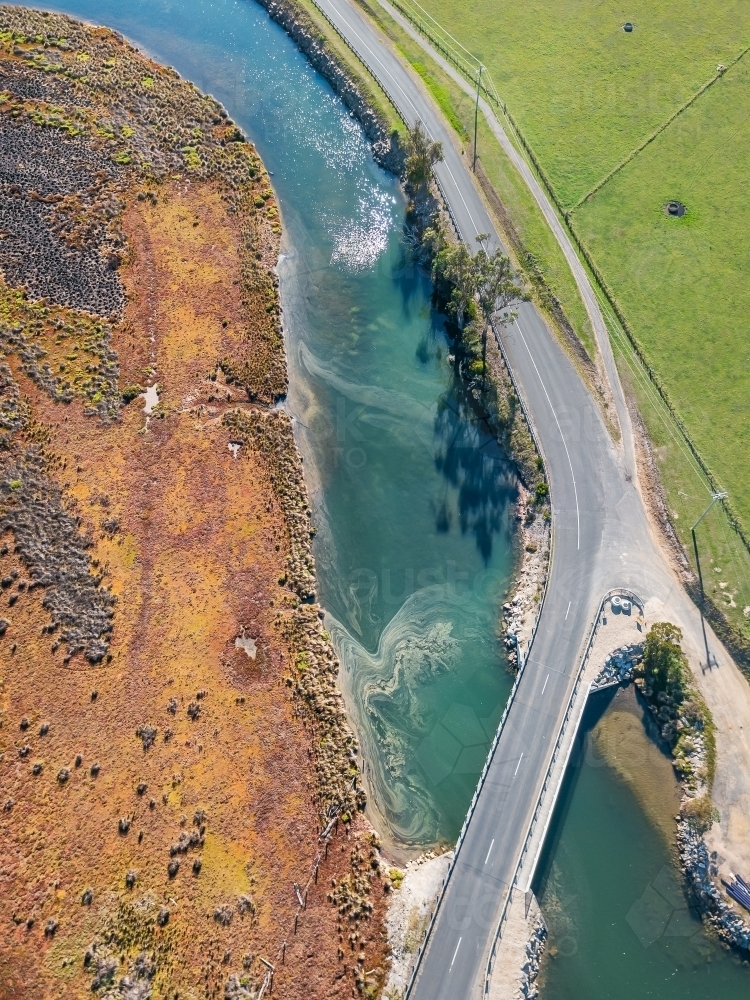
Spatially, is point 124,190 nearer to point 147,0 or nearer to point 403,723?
point 147,0

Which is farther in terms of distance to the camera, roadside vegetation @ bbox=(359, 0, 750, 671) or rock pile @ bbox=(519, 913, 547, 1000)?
roadside vegetation @ bbox=(359, 0, 750, 671)

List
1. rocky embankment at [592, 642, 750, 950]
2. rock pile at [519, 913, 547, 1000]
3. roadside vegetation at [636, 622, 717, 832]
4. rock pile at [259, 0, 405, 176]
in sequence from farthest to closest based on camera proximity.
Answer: rock pile at [259, 0, 405, 176] → roadside vegetation at [636, 622, 717, 832] → rocky embankment at [592, 642, 750, 950] → rock pile at [519, 913, 547, 1000]

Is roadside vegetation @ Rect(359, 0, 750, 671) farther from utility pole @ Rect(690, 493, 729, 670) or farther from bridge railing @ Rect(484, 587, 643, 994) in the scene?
bridge railing @ Rect(484, 587, 643, 994)

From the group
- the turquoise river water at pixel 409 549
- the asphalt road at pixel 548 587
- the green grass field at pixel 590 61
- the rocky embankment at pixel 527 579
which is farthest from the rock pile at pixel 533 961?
the green grass field at pixel 590 61

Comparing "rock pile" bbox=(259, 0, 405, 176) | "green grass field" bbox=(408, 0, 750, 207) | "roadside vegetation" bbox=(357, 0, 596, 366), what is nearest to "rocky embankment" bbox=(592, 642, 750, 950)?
"roadside vegetation" bbox=(357, 0, 596, 366)

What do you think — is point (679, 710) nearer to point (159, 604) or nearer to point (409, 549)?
point (409, 549)

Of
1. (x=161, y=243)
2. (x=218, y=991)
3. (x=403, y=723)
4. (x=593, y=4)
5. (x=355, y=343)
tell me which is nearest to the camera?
(x=218, y=991)

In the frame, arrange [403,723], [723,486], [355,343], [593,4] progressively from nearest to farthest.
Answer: [403,723], [723,486], [355,343], [593,4]

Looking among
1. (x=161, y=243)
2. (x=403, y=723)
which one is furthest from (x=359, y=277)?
(x=403, y=723)
